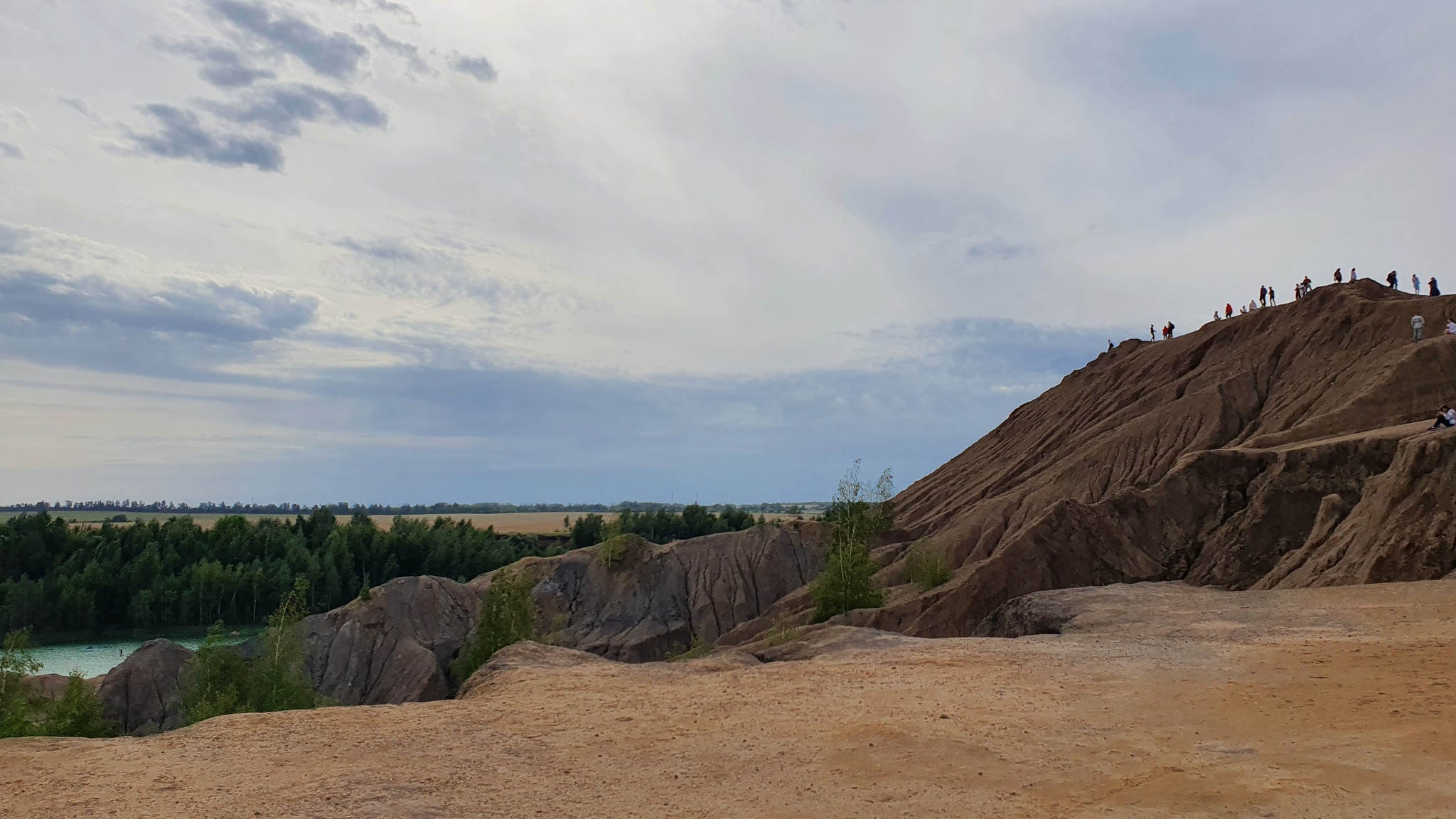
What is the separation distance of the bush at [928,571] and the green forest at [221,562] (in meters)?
23.4

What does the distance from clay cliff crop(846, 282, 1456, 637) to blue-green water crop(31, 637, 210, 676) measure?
2123 inches

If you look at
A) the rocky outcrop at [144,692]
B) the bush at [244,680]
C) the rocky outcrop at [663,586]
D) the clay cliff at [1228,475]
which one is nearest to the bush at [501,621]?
the bush at [244,680]

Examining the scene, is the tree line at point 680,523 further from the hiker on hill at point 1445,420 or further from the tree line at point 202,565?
the hiker on hill at point 1445,420

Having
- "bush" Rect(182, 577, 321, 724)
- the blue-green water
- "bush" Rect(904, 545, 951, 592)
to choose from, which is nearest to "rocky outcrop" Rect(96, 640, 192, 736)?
"bush" Rect(182, 577, 321, 724)

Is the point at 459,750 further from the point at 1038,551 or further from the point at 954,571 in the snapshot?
the point at 954,571

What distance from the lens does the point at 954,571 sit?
40.3 meters

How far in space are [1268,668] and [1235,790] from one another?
5939 millimetres

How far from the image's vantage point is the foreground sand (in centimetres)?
920

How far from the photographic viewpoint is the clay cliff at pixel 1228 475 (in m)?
24.1

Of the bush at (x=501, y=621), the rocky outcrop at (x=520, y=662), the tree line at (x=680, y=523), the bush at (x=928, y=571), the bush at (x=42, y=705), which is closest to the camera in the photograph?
the rocky outcrop at (x=520, y=662)

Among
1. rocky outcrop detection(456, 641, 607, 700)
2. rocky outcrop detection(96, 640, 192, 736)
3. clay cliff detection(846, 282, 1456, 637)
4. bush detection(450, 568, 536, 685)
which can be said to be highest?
clay cliff detection(846, 282, 1456, 637)

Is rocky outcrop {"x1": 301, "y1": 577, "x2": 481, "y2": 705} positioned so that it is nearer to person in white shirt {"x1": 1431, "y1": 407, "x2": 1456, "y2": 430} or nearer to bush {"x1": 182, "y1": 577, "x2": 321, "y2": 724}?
bush {"x1": 182, "y1": 577, "x2": 321, "y2": 724}

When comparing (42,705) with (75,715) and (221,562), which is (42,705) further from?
(221,562)

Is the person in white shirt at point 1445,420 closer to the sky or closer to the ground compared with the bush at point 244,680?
closer to the sky
